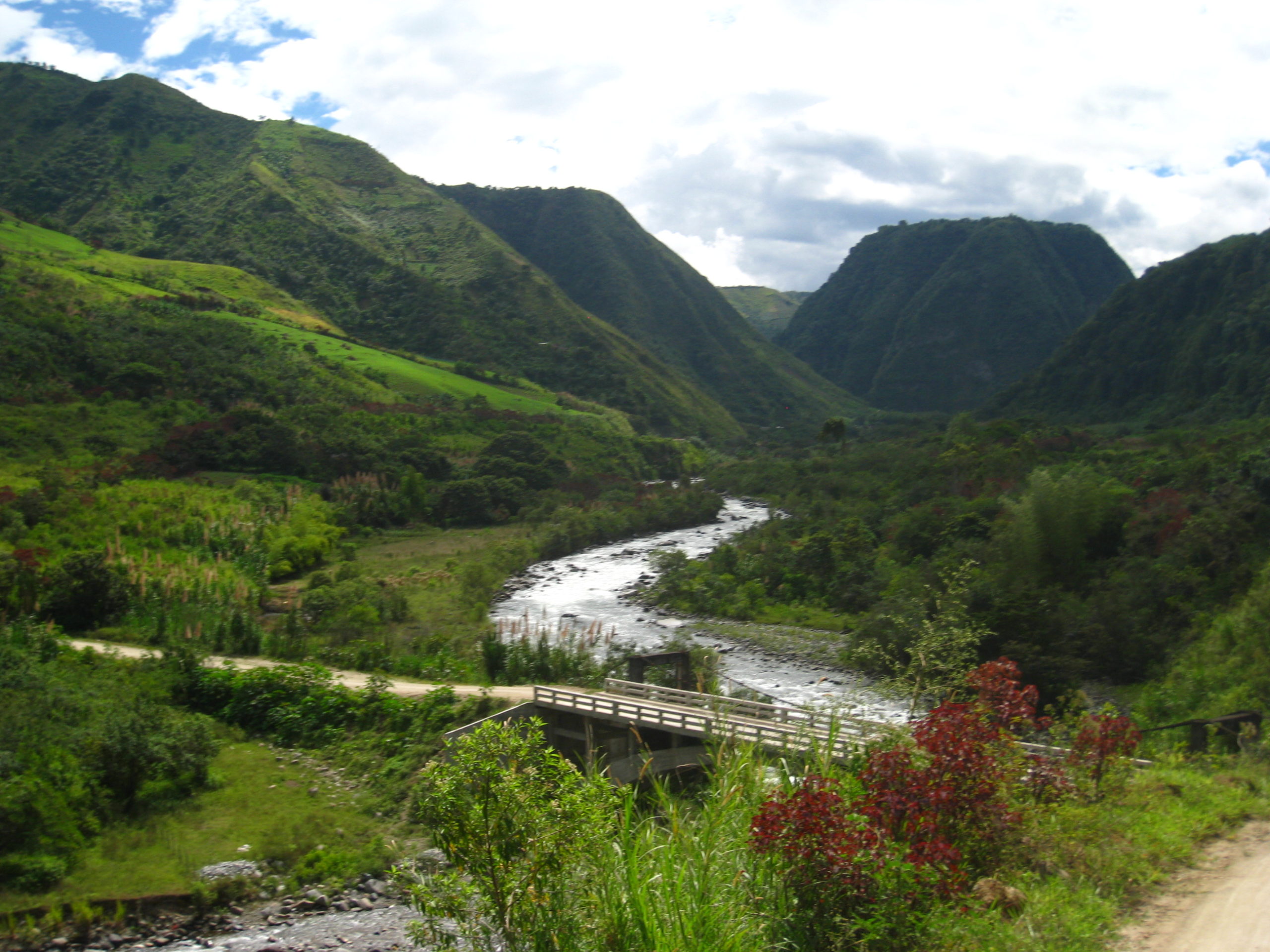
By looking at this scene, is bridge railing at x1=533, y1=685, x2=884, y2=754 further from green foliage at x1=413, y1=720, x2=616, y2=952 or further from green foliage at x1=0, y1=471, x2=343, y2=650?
green foliage at x1=0, y1=471, x2=343, y2=650

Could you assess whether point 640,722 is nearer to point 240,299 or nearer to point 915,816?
point 915,816

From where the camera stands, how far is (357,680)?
35.0m

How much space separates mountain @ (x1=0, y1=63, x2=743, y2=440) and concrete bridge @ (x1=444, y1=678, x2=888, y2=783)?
125430mm

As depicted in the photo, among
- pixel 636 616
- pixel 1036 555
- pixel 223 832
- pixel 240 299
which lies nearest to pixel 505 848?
pixel 223 832

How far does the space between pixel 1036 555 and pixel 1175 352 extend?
96926 mm

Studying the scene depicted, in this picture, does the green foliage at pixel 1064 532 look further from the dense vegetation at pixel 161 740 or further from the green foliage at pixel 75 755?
the green foliage at pixel 75 755

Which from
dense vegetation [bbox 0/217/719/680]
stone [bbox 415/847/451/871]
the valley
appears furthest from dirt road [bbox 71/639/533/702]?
stone [bbox 415/847/451/871]

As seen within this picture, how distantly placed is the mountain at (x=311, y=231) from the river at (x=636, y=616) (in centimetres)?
8136

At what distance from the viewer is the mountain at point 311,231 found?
15688 centimetres

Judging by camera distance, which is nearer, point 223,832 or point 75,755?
point 223,832

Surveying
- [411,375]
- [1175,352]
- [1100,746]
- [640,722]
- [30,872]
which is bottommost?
[30,872]


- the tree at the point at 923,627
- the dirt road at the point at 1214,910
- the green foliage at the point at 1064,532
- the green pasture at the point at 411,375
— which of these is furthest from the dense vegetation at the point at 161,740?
the green pasture at the point at 411,375

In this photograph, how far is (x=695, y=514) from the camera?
292 ft

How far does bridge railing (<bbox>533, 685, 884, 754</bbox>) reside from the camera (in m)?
20.6
